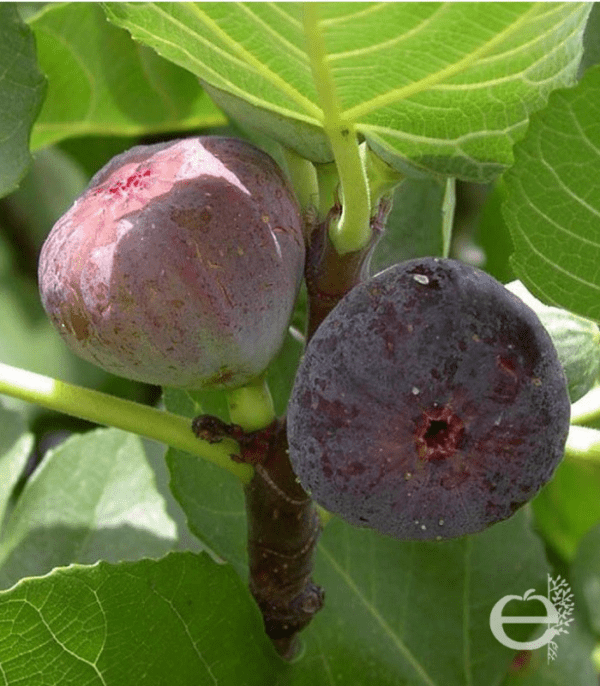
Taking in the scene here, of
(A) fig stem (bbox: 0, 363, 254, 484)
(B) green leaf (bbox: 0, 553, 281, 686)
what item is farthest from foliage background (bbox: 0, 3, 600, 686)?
(A) fig stem (bbox: 0, 363, 254, 484)

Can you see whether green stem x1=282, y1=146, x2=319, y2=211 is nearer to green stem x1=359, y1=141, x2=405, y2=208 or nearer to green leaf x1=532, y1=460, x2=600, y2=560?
green stem x1=359, y1=141, x2=405, y2=208

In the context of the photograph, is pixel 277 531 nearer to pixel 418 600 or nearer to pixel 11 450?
pixel 418 600

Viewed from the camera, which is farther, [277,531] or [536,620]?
[536,620]

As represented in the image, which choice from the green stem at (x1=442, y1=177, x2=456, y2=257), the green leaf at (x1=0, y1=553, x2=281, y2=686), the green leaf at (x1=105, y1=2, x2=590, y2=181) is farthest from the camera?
the green stem at (x1=442, y1=177, x2=456, y2=257)

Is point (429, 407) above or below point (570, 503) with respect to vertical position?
above

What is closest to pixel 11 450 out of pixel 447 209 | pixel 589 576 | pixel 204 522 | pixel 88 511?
pixel 88 511

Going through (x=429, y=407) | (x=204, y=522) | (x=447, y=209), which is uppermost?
(x=429, y=407)
